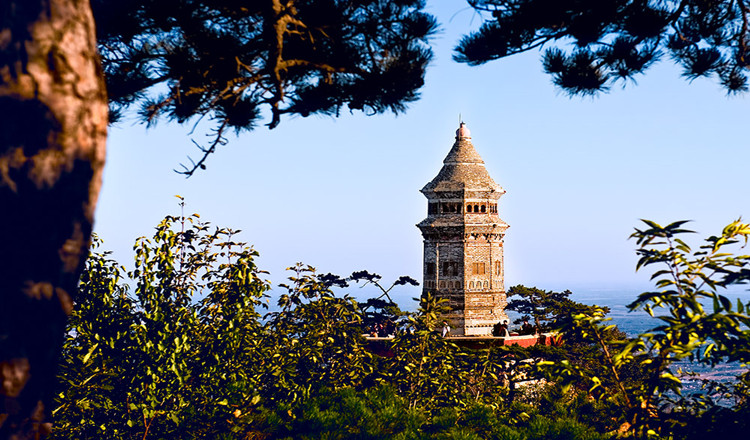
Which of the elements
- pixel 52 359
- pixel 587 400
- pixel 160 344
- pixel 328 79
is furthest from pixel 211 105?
pixel 587 400

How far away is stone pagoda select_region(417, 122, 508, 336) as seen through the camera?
3059 cm

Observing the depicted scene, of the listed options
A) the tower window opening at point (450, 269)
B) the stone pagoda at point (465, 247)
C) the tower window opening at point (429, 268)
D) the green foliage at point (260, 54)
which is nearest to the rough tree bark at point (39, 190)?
the green foliage at point (260, 54)

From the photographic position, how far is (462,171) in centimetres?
3130

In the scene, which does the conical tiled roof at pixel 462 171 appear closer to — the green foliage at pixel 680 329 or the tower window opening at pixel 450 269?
the tower window opening at pixel 450 269

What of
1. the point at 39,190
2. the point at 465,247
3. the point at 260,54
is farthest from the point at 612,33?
the point at 465,247

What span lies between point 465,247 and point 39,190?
2683cm

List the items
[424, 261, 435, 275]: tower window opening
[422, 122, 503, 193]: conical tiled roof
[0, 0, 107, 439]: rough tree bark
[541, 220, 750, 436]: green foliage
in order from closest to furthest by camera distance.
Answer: [0, 0, 107, 439]: rough tree bark → [541, 220, 750, 436]: green foliage → [422, 122, 503, 193]: conical tiled roof → [424, 261, 435, 275]: tower window opening

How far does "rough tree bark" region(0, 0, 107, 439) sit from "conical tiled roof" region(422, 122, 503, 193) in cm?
2656

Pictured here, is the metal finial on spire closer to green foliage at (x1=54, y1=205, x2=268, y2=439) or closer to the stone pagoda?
the stone pagoda

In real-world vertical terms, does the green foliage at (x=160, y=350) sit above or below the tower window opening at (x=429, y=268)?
below

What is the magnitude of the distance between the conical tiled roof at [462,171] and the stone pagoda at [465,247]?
4 centimetres

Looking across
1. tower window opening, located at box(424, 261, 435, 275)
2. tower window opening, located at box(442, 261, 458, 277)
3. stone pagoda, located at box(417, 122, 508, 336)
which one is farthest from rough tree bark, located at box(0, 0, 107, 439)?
tower window opening, located at box(424, 261, 435, 275)

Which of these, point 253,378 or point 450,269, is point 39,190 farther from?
point 450,269

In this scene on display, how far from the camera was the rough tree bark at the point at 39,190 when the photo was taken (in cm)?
441
